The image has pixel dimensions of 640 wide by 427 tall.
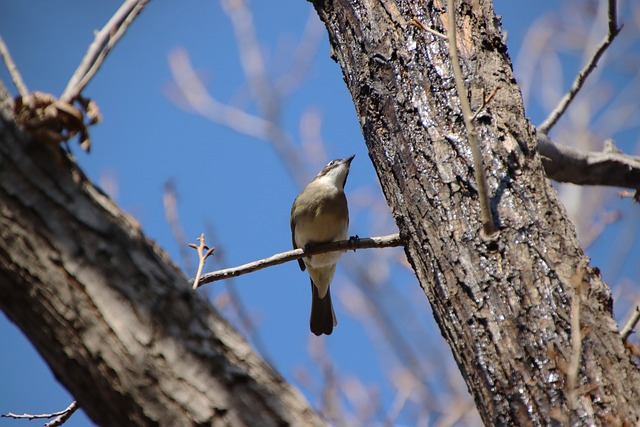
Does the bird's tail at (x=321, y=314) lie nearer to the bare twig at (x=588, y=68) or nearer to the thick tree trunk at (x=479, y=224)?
the bare twig at (x=588, y=68)

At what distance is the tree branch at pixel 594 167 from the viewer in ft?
13.2

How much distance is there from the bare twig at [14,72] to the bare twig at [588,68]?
2.85 m

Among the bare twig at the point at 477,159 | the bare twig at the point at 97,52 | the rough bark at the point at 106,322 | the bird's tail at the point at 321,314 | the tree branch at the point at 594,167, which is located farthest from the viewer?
the bird's tail at the point at 321,314

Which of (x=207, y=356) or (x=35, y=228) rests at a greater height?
(x=35, y=228)

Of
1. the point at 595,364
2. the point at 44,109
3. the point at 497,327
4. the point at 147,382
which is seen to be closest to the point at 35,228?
the point at 44,109

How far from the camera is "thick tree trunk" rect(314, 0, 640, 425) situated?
213cm

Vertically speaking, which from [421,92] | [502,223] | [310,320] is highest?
[310,320]

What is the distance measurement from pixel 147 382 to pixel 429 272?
1397 millimetres

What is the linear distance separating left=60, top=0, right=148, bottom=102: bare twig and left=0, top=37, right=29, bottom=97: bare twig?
0.35 ft

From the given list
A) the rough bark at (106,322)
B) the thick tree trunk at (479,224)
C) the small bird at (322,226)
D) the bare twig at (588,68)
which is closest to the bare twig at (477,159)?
the thick tree trunk at (479,224)

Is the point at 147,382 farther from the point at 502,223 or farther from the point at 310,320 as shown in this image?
the point at 310,320

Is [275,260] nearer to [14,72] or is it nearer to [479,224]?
[479,224]

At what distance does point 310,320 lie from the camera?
660cm

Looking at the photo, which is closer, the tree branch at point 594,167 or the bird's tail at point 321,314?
the tree branch at point 594,167
